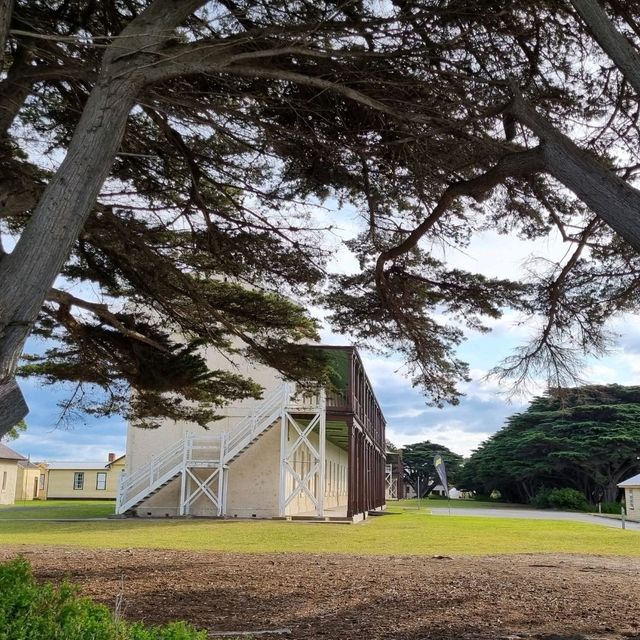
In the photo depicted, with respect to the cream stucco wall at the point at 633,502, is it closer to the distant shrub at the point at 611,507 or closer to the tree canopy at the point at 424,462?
the distant shrub at the point at 611,507

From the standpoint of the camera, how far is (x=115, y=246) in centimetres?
870

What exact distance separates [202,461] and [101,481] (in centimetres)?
3825

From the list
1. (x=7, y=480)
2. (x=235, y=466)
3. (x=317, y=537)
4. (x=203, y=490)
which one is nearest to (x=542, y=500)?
(x=235, y=466)

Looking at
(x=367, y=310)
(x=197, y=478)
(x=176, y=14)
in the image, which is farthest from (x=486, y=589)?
(x=197, y=478)

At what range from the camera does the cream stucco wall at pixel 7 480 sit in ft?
149

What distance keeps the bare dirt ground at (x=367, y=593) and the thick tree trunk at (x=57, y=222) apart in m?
3.17

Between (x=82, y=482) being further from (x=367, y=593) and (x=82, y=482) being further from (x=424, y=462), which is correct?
(x=367, y=593)

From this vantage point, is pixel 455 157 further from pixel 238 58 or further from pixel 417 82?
pixel 238 58

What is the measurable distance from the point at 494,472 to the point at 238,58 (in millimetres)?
52654

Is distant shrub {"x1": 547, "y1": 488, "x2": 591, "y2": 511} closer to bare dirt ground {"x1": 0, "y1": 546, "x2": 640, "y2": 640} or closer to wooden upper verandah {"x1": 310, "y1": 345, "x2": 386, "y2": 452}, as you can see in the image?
wooden upper verandah {"x1": 310, "y1": 345, "x2": 386, "y2": 452}

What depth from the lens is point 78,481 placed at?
58.3m

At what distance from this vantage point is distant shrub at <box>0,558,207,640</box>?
3.74 m

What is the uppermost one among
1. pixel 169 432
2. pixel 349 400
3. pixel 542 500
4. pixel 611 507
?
pixel 349 400

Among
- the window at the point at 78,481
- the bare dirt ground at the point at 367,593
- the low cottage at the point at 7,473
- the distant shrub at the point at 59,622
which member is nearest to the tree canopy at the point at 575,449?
the bare dirt ground at the point at 367,593
